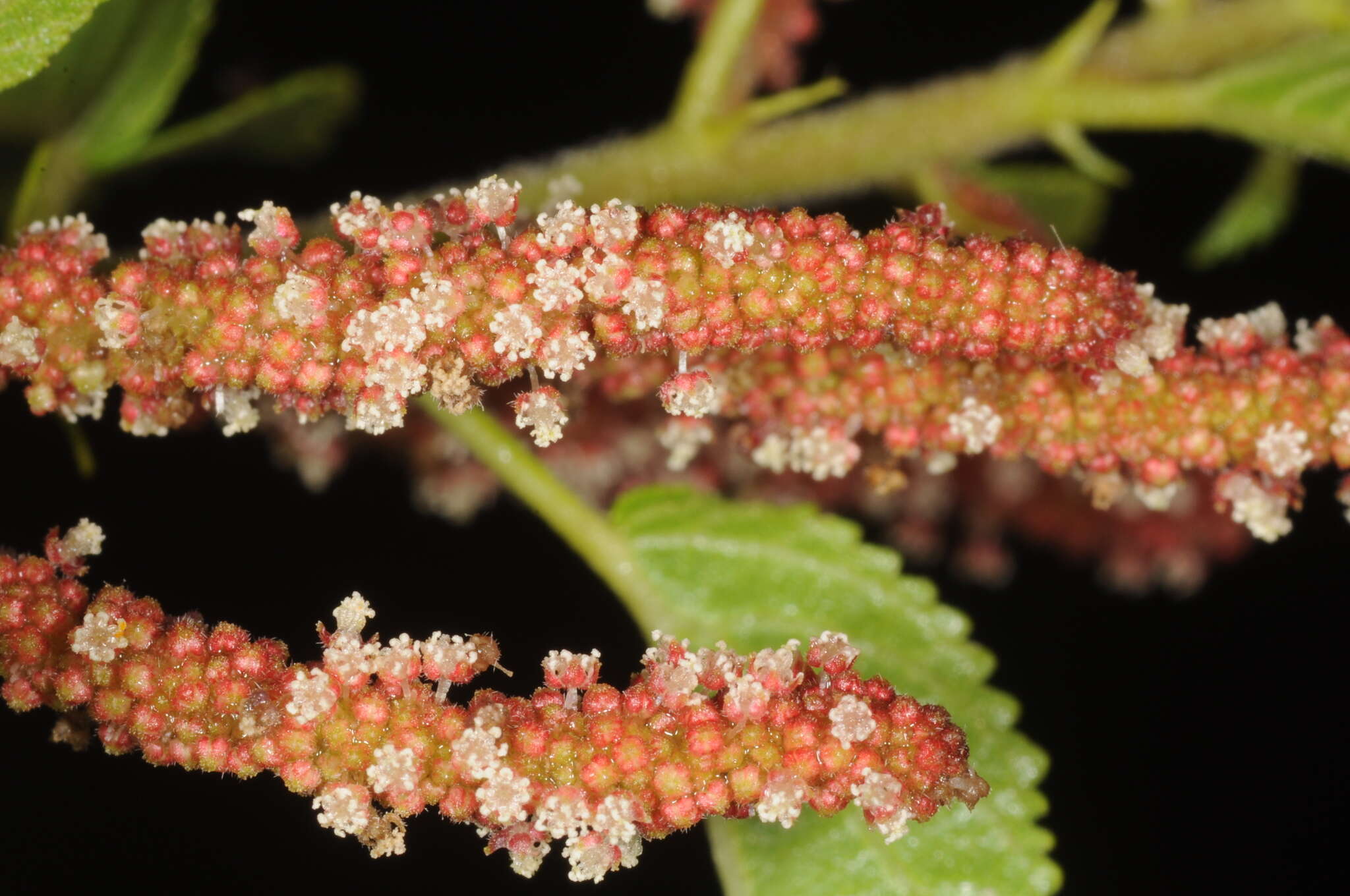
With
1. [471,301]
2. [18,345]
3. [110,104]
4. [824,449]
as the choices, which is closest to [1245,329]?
[824,449]

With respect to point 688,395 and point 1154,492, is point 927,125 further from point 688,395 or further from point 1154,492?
point 688,395

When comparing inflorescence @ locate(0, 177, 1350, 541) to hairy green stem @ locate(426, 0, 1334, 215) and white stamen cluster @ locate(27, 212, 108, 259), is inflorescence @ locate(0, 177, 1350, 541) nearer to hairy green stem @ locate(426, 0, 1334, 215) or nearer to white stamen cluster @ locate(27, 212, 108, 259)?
white stamen cluster @ locate(27, 212, 108, 259)

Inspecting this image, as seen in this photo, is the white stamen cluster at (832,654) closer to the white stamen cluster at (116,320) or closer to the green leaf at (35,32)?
the white stamen cluster at (116,320)

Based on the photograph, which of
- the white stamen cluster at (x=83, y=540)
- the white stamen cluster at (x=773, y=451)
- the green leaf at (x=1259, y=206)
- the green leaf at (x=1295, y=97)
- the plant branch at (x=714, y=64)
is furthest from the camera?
the green leaf at (x=1259, y=206)

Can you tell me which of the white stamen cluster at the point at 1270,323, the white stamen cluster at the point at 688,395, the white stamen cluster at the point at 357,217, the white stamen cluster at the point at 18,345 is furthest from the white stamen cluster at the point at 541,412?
the white stamen cluster at the point at 1270,323

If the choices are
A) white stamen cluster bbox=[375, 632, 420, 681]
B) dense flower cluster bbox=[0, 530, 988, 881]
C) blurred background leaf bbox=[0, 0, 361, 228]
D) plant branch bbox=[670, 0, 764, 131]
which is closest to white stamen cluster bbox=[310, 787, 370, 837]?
dense flower cluster bbox=[0, 530, 988, 881]

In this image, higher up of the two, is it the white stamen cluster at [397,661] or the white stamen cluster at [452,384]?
the white stamen cluster at [452,384]

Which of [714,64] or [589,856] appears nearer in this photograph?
[589,856]
